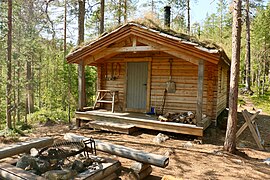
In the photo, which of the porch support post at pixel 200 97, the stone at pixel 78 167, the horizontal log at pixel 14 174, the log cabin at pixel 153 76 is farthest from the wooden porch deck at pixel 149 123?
the horizontal log at pixel 14 174

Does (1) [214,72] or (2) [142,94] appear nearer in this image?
(1) [214,72]

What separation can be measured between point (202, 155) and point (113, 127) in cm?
304

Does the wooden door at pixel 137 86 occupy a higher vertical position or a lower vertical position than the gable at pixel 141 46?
lower

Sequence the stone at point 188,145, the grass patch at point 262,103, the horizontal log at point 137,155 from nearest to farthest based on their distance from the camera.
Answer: the horizontal log at point 137,155
the stone at point 188,145
the grass patch at point 262,103

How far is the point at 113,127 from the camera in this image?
6910 mm

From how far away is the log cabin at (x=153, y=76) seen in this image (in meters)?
6.05

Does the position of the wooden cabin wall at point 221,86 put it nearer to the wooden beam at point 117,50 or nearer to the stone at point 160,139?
the stone at point 160,139

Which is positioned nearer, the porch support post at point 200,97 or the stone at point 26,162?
the stone at point 26,162

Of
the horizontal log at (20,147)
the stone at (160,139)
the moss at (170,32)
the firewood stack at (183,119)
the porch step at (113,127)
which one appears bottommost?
the stone at (160,139)

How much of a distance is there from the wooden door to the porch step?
5.02 ft

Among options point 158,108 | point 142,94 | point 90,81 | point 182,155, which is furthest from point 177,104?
point 90,81

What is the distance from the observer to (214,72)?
7.53 metres

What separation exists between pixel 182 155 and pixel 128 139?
185 cm

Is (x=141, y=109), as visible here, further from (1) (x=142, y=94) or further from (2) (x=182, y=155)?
(2) (x=182, y=155)
